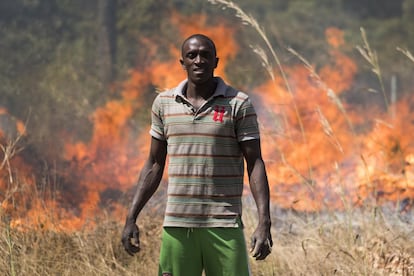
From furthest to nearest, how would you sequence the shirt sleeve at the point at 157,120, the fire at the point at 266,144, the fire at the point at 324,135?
1. the fire at the point at 324,135
2. the fire at the point at 266,144
3. the shirt sleeve at the point at 157,120

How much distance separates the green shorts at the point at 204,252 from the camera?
2.83m

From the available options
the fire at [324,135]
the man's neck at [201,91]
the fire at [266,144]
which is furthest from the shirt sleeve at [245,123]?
the fire at [324,135]

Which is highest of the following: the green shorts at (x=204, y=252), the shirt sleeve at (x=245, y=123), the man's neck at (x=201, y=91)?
the man's neck at (x=201, y=91)

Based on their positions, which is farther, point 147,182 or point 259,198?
point 147,182

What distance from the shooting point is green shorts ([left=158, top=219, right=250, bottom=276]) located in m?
2.83

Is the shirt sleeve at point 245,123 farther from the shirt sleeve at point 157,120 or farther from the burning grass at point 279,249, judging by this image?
the burning grass at point 279,249

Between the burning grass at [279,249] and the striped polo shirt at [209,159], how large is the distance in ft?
4.28

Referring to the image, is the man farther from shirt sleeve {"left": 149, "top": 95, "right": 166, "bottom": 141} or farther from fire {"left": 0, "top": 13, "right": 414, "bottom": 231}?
fire {"left": 0, "top": 13, "right": 414, "bottom": 231}

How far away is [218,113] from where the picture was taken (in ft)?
9.27

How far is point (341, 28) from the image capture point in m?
13.0

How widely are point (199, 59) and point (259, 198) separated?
1.94ft

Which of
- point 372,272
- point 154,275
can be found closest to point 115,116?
point 154,275

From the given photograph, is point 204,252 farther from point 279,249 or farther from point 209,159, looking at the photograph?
point 279,249

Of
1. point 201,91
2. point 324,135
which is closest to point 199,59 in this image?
point 201,91
